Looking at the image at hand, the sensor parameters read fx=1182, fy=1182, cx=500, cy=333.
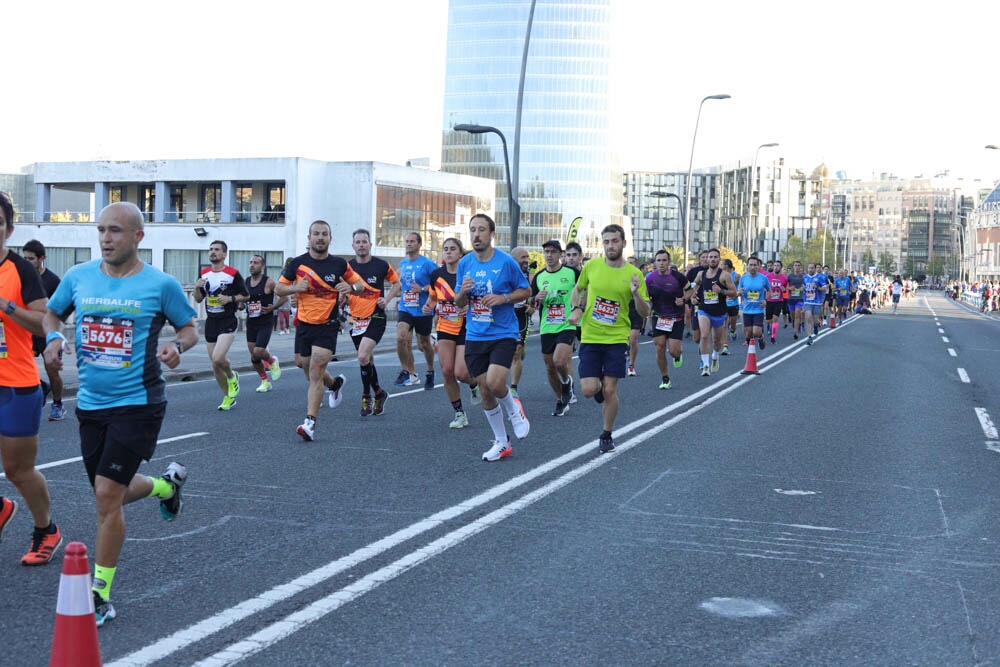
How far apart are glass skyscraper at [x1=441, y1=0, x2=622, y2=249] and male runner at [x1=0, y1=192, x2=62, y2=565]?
455 ft

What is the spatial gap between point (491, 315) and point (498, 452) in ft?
3.81

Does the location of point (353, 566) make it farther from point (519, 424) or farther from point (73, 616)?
point (519, 424)

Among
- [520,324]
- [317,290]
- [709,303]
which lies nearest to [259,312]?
[520,324]

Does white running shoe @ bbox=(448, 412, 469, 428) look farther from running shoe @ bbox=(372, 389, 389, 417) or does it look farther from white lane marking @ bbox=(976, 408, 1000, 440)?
white lane marking @ bbox=(976, 408, 1000, 440)

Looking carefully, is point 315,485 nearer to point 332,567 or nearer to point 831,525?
point 332,567

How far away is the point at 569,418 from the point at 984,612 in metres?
7.37

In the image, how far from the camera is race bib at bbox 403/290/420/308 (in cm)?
1547

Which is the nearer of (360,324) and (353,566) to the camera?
(353,566)

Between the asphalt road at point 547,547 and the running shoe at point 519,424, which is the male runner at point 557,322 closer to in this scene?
the asphalt road at point 547,547

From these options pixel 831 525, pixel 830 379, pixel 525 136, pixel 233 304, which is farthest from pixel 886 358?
pixel 525 136

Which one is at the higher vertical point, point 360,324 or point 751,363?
point 360,324

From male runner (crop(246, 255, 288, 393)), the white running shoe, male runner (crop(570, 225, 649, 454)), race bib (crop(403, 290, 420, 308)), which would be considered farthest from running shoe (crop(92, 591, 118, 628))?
race bib (crop(403, 290, 420, 308))

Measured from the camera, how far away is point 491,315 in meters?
9.73

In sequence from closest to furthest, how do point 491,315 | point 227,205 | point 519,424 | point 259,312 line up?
point 491,315 < point 519,424 < point 259,312 < point 227,205
